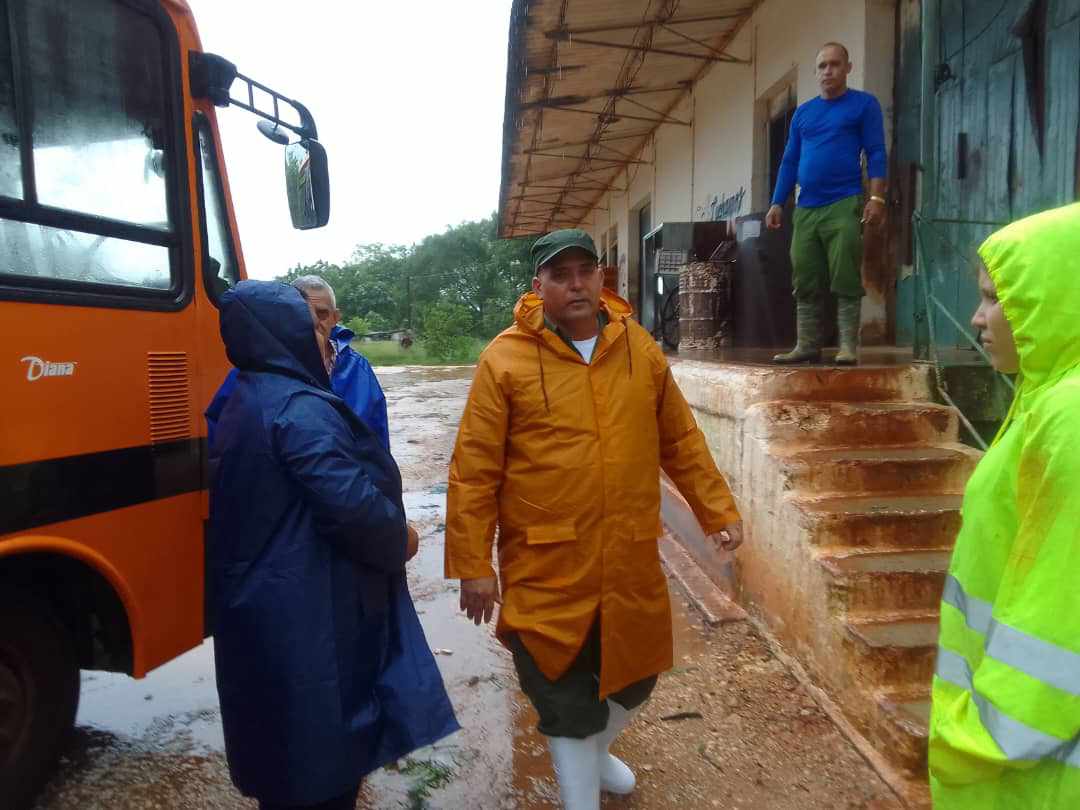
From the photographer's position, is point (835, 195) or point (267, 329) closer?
point (267, 329)

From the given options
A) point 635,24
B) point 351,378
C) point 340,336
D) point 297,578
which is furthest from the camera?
point 635,24

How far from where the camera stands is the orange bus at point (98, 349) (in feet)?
Result: 7.46

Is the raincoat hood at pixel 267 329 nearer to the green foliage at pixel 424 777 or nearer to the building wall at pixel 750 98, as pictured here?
the green foliage at pixel 424 777

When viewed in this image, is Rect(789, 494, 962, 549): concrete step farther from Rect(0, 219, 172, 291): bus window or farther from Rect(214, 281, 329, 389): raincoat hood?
Rect(0, 219, 172, 291): bus window

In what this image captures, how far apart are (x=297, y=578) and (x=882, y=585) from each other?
230cm

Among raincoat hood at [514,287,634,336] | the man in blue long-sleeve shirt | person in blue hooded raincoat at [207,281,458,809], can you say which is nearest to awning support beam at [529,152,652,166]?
the man in blue long-sleeve shirt

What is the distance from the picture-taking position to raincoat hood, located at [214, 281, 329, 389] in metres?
2.00

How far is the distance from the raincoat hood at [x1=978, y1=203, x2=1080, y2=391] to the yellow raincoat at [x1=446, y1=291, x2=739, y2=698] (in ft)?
4.06

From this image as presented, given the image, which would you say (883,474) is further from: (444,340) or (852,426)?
(444,340)

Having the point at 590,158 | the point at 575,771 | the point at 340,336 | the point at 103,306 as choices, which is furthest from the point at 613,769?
the point at 590,158

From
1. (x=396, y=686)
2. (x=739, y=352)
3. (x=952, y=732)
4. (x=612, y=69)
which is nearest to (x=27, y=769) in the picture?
(x=396, y=686)

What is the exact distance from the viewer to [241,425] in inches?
76.5

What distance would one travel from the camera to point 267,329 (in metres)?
2.01

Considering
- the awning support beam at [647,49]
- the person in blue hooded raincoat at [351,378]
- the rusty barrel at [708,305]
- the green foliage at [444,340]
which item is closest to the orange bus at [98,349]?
the person in blue hooded raincoat at [351,378]
